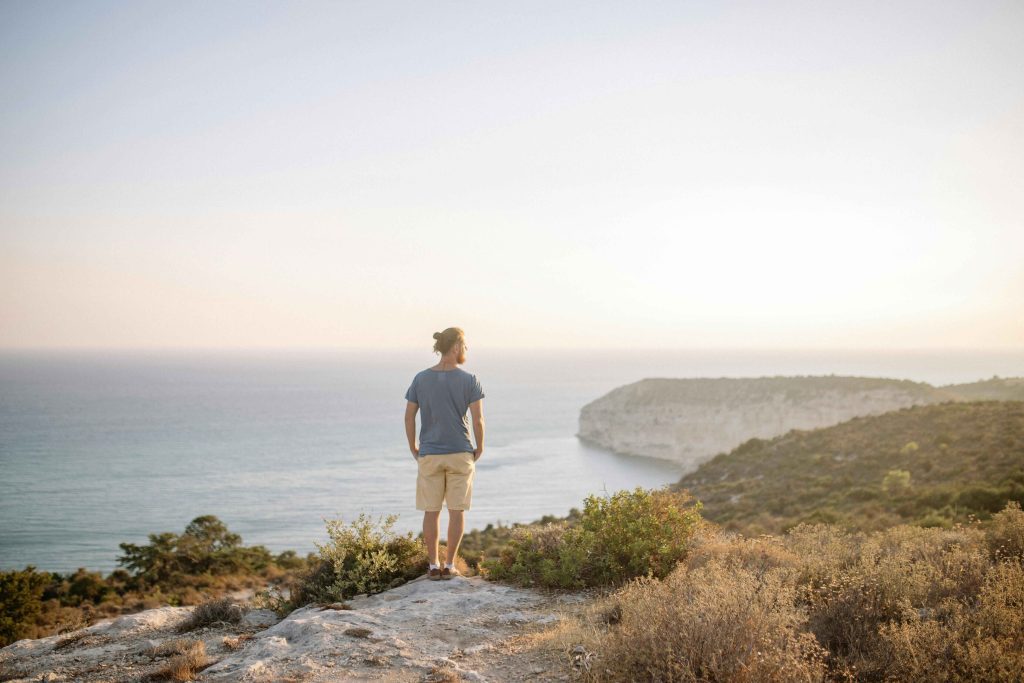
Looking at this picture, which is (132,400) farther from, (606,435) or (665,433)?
(665,433)

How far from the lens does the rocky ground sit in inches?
143

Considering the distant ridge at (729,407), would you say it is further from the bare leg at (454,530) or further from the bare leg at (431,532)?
the bare leg at (431,532)

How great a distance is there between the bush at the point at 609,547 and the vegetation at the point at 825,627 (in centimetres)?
72

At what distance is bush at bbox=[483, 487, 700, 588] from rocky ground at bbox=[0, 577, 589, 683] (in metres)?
0.26

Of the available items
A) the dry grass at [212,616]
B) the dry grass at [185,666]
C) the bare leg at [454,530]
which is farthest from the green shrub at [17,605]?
the bare leg at [454,530]

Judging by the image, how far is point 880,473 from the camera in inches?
739

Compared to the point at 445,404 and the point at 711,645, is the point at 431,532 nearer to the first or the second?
the point at 445,404

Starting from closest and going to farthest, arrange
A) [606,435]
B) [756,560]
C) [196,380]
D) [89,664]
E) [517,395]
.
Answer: [89,664] → [756,560] → [606,435] → [517,395] → [196,380]

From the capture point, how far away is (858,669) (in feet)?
10.5

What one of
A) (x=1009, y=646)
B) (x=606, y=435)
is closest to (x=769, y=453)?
(x=1009, y=646)

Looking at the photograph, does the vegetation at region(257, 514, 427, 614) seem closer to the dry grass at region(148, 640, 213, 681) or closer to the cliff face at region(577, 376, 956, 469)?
the dry grass at region(148, 640, 213, 681)

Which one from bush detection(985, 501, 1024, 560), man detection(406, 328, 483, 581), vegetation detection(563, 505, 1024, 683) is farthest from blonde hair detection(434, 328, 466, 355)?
bush detection(985, 501, 1024, 560)

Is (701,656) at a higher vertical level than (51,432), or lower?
higher

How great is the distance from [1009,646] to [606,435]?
217ft
